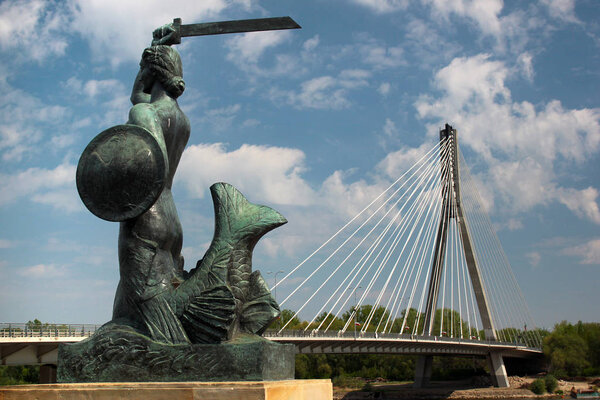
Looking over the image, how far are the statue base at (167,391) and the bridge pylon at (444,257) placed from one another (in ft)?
103

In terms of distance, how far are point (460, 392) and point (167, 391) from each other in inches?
1434

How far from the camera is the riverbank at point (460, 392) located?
3719cm

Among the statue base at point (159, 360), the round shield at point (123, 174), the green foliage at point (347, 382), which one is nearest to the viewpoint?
the statue base at point (159, 360)

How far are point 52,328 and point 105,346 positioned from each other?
16.5 m

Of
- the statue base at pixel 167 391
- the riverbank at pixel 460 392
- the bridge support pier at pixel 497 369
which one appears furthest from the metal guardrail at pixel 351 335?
the statue base at pixel 167 391

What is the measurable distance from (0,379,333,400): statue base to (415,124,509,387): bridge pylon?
3148 centimetres

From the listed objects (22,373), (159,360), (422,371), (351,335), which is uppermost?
(351,335)

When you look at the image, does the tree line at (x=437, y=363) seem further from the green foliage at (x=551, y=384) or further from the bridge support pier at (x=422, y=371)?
the green foliage at (x=551, y=384)

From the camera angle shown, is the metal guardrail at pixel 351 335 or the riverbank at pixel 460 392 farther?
the riverbank at pixel 460 392

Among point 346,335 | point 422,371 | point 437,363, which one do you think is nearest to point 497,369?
point 422,371

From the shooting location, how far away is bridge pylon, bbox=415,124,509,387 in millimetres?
35656

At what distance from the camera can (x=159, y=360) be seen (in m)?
5.16

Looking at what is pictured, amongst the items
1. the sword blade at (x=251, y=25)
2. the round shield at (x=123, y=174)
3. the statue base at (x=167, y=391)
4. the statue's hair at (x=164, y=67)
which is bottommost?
the statue base at (x=167, y=391)

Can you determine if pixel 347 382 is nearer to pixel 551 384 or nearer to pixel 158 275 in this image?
pixel 551 384
